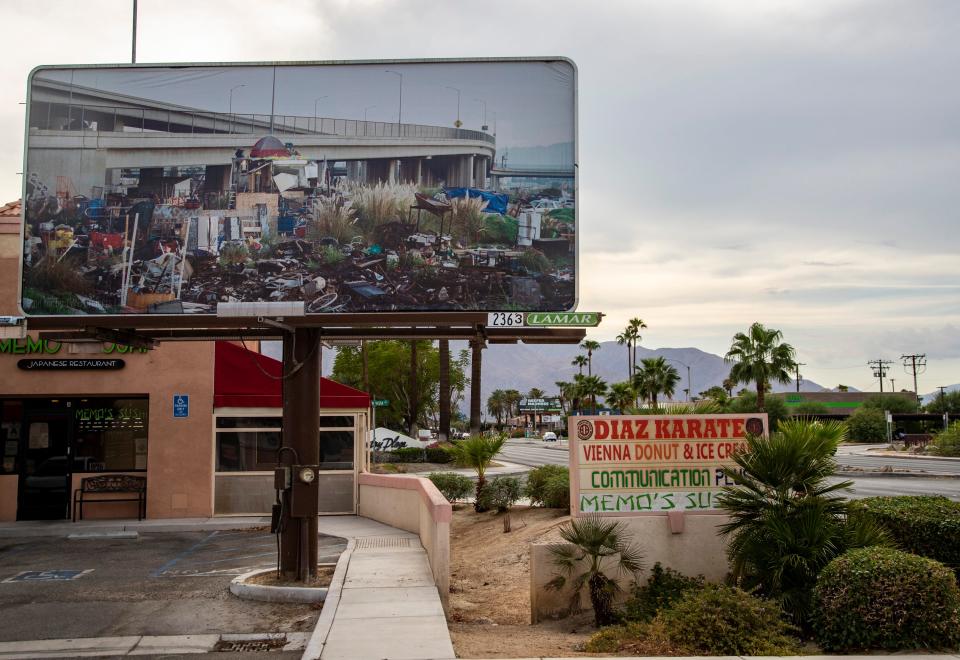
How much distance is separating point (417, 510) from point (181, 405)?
284 inches

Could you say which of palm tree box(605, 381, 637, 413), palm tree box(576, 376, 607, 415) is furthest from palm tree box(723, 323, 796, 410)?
palm tree box(576, 376, 607, 415)

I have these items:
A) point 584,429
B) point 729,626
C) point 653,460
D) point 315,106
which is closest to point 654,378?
point 653,460

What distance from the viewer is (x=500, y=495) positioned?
22266 mm

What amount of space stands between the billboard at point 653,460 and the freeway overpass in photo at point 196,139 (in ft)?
12.1

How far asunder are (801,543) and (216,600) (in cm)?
720

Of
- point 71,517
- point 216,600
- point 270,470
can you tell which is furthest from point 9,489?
point 216,600

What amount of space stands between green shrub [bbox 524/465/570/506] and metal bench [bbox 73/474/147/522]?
8.91 meters

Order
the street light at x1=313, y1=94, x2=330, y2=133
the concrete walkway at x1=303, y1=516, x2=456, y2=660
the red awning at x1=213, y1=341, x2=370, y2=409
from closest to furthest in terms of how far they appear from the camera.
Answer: the concrete walkway at x1=303, y1=516, x2=456, y2=660, the street light at x1=313, y1=94, x2=330, y2=133, the red awning at x1=213, y1=341, x2=370, y2=409

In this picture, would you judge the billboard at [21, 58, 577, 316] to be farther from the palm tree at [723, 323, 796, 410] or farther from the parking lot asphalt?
the palm tree at [723, 323, 796, 410]

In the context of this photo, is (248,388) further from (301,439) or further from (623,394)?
(623,394)

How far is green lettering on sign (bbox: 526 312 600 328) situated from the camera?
11.2 meters

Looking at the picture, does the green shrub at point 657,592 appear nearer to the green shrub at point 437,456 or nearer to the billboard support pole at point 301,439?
the billboard support pole at point 301,439

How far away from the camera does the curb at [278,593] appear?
38.3 ft

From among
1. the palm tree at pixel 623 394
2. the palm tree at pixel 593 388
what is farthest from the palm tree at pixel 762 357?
the palm tree at pixel 593 388
